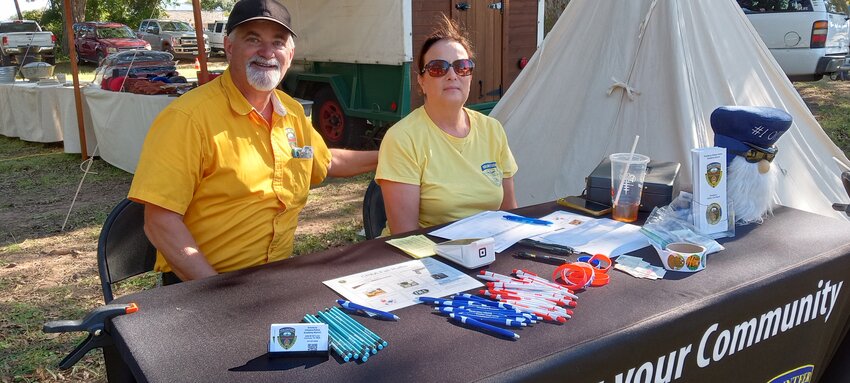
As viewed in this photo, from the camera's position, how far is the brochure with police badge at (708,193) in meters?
2.14

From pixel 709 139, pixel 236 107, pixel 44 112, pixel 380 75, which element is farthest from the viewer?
pixel 44 112

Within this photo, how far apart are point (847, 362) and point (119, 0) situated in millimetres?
37873

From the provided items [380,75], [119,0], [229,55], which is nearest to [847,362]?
[229,55]

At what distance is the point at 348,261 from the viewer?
1909 mm

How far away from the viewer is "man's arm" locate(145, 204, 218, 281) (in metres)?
2.12

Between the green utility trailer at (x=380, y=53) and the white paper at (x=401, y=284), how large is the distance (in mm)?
5032

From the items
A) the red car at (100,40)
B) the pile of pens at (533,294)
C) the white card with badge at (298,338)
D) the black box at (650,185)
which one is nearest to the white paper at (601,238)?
the black box at (650,185)

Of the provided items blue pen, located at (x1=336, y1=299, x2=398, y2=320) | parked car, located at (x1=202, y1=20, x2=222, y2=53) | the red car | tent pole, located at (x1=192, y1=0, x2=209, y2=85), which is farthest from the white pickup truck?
blue pen, located at (x1=336, y1=299, x2=398, y2=320)

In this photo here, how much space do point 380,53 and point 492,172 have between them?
4.43 m

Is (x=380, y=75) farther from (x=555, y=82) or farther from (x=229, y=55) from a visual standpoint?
(x=229, y=55)

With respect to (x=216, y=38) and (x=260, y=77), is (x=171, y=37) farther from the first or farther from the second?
(x=260, y=77)

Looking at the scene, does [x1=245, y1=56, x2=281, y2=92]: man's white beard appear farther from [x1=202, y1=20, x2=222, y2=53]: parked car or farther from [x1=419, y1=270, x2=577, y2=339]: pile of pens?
[x1=202, y1=20, x2=222, y2=53]: parked car

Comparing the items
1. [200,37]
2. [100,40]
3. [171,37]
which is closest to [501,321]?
[200,37]

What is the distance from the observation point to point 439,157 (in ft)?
8.49
